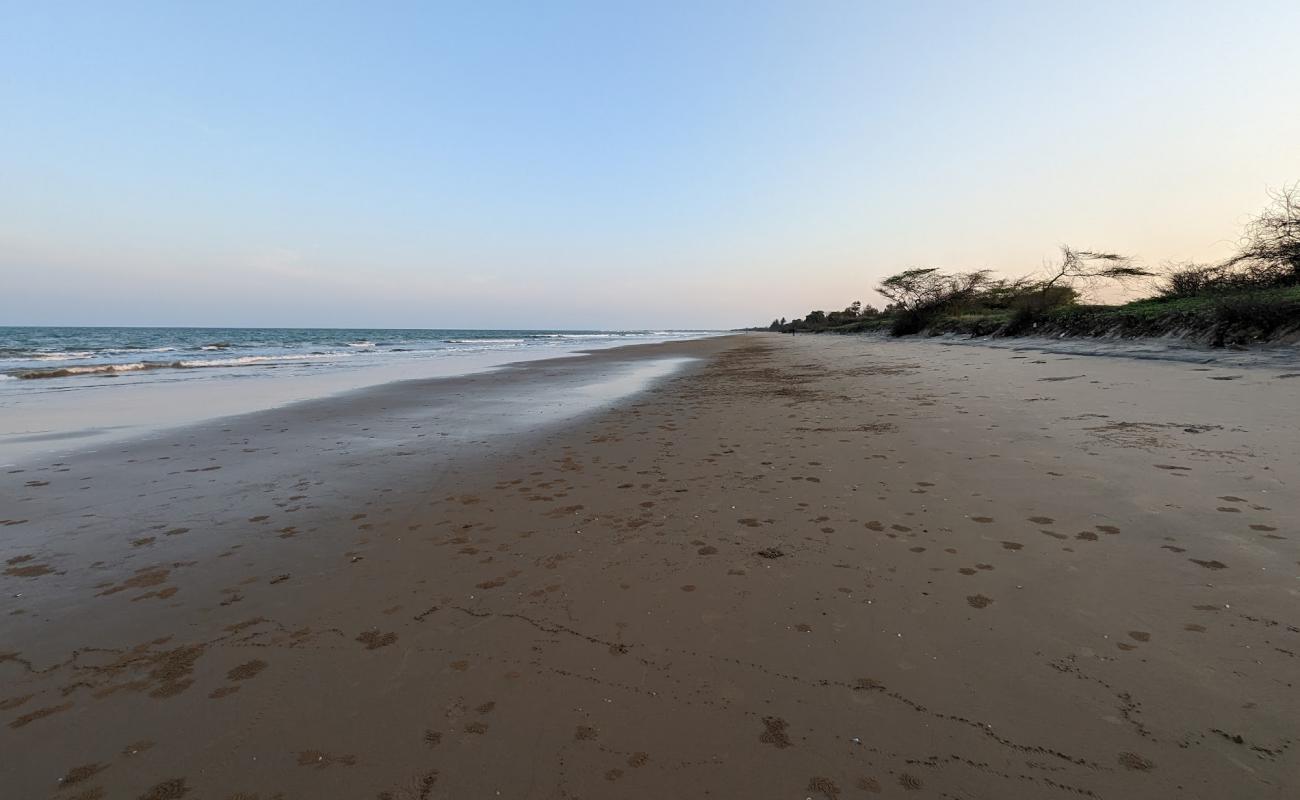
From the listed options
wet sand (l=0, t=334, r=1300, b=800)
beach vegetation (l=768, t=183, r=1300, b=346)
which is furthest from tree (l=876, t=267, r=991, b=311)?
wet sand (l=0, t=334, r=1300, b=800)

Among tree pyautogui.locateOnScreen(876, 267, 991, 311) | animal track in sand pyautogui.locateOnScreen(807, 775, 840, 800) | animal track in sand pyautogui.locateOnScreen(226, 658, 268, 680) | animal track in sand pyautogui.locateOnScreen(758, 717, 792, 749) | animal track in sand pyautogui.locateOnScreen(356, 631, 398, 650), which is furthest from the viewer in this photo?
tree pyautogui.locateOnScreen(876, 267, 991, 311)

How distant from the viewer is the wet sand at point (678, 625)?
2066 mm

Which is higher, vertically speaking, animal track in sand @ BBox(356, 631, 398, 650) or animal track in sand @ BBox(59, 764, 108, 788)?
animal track in sand @ BBox(356, 631, 398, 650)

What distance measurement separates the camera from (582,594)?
3.45m

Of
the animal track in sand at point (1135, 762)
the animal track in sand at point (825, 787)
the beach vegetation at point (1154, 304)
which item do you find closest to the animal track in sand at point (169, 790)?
the animal track in sand at point (825, 787)

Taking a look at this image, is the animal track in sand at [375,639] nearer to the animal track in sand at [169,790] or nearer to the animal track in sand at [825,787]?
the animal track in sand at [169,790]

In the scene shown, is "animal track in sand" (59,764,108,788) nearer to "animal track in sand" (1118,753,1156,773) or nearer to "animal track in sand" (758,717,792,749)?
"animal track in sand" (758,717,792,749)

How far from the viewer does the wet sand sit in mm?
2066

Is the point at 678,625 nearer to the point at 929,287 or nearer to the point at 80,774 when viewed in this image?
the point at 80,774

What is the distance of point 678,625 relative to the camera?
3047 mm

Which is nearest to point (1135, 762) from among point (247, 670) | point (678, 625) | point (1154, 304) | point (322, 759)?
Result: point (678, 625)

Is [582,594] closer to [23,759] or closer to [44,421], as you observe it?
[23,759]

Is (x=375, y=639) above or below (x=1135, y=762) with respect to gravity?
below

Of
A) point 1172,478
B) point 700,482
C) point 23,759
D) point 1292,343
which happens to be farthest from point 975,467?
point 1292,343
